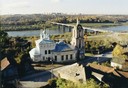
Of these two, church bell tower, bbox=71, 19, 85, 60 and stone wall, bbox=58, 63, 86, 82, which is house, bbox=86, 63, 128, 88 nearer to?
stone wall, bbox=58, 63, 86, 82

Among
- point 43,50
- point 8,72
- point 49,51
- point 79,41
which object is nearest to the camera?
point 8,72

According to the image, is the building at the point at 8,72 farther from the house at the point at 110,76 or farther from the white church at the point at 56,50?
the white church at the point at 56,50

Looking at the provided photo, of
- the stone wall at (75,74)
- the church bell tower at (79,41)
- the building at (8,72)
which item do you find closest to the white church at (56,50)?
the church bell tower at (79,41)

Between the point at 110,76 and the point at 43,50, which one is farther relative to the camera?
the point at 43,50

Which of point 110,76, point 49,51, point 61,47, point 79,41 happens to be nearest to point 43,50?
point 49,51

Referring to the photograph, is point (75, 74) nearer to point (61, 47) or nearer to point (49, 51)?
point (49, 51)

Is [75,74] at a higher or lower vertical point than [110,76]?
higher

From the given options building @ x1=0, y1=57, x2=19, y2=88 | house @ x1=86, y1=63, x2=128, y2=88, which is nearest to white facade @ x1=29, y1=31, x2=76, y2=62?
building @ x1=0, y1=57, x2=19, y2=88

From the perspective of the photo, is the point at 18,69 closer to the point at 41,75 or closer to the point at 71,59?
the point at 41,75
